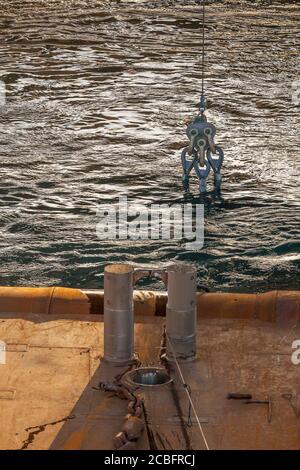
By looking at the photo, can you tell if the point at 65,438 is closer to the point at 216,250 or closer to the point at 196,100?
the point at 216,250

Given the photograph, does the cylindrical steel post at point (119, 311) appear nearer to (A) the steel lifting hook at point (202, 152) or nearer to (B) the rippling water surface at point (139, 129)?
(B) the rippling water surface at point (139, 129)

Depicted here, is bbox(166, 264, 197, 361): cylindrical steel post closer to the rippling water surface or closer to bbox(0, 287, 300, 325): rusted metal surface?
bbox(0, 287, 300, 325): rusted metal surface

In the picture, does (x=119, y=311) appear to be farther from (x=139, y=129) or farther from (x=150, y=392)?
(x=139, y=129)

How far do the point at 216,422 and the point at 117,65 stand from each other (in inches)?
753

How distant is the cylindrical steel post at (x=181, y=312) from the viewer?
9.05 metres

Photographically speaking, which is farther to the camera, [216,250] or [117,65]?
[117,65]

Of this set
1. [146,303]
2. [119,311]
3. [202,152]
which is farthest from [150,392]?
[202,152]

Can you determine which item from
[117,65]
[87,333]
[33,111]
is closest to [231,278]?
[87,333]

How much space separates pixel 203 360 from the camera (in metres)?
9.41

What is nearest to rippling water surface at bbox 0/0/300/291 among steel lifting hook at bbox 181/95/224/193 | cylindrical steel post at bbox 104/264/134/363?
steel lifting hook at bbox 181/95/224/193

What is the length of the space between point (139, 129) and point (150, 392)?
12974 millimetres

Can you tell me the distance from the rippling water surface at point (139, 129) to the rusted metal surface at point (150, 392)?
13.0 feet
